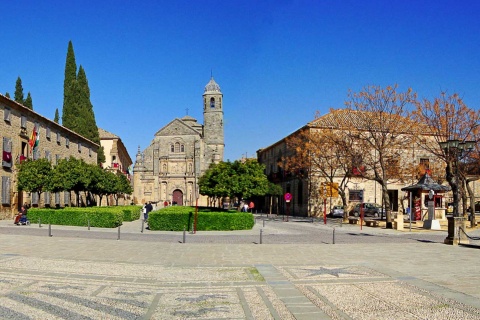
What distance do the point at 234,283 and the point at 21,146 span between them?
31451mm

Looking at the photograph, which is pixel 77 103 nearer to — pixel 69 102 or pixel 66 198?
pixel 69 102

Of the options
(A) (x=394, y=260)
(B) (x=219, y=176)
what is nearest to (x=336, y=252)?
(A) (x=394, y=260)

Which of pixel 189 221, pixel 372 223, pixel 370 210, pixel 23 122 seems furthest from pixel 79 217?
pixel 370 210

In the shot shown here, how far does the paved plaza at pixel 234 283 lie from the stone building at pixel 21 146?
19.4 meters

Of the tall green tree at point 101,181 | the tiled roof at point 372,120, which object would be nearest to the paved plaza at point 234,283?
the tiled roof at point 372,120

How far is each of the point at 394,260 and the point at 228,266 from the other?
508 centimetres

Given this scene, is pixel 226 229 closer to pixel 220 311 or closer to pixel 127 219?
pixel 127 219

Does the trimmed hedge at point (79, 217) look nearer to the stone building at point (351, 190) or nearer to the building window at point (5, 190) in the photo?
the building window at point (5, 190)

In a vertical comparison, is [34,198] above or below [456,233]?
above

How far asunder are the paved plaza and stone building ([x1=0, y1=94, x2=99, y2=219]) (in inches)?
763

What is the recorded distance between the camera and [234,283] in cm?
930

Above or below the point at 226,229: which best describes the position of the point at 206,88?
above

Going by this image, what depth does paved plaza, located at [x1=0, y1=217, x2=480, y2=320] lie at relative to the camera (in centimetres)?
700

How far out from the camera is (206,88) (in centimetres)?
9206
